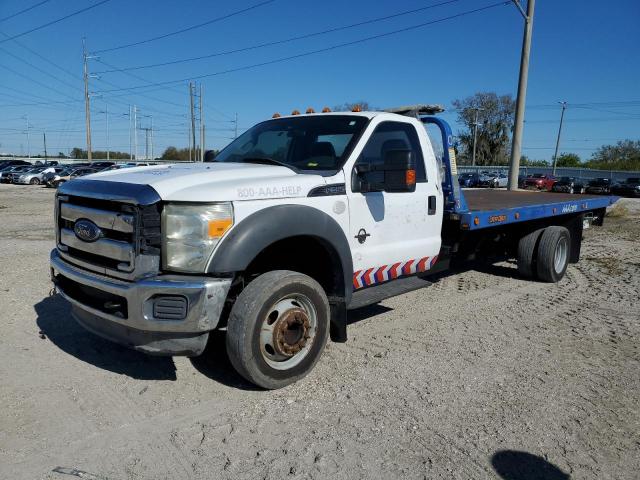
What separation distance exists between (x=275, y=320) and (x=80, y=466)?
1.45 meters

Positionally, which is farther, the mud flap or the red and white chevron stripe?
the red and white chevron stripe

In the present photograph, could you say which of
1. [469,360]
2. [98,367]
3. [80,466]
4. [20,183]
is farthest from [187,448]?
[20,183]

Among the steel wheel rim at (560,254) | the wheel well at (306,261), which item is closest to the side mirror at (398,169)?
the wheel well at (306,261)

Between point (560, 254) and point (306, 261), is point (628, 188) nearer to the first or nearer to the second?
point (560, 254)

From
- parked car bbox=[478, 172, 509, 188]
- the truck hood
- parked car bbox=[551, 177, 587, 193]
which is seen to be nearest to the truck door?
the truck hood

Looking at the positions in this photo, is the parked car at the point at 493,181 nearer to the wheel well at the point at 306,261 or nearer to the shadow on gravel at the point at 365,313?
the shadow on gravel at the point at 365,313

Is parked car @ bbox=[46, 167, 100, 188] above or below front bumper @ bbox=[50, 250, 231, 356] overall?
below

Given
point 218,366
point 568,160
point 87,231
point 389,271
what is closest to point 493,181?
point 389,271

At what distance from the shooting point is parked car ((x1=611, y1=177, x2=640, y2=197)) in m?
37.3

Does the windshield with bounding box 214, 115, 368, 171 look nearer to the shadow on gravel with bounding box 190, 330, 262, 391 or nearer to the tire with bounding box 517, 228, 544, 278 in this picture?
the shadow on gravel with bounding box 190, 330, 262, 391

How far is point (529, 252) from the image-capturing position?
715 cm

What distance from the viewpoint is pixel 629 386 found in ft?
12.4

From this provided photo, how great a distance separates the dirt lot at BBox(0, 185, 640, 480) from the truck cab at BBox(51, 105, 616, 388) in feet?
1.46

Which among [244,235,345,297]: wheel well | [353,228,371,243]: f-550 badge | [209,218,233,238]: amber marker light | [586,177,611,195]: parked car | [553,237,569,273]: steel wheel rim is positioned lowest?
[586,177,611,195]: parked car
